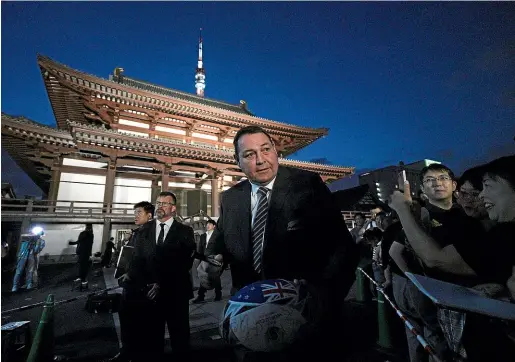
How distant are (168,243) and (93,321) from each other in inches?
116

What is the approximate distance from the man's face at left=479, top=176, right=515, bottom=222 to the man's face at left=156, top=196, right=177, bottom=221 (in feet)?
11.5

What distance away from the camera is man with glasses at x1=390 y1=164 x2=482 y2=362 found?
5.59ft

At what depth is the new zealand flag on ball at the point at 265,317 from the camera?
47.6 inches

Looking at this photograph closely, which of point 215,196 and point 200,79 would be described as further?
point 200,79

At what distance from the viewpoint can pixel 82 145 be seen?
10.5 metres

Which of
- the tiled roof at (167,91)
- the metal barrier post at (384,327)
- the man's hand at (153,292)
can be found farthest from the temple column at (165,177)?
the metal barrier post at (384,327)

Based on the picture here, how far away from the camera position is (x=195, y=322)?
4438 mm

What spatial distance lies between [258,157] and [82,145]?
12.0 meters

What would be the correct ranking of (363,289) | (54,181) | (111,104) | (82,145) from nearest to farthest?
1. (363,289)
2. (82,145)
3. (54,181)
4. (111,104)

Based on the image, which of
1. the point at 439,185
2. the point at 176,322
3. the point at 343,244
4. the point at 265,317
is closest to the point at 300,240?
the point at 343,244

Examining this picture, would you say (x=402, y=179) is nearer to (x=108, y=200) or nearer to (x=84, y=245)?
(x=84, y=245)

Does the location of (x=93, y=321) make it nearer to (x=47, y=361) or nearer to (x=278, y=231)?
(x=47, y=361)

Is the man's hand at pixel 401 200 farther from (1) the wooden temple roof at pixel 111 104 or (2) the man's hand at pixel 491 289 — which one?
(1) the wooden temple roof at pixel 111 104

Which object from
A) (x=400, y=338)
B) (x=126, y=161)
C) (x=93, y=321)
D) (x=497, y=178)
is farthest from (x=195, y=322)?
(x=126, y=161)
